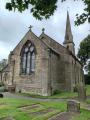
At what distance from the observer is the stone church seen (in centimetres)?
3500

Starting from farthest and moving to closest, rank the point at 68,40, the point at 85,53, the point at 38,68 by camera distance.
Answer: the point at 85,53
the point at 68,40
the point at 38,68

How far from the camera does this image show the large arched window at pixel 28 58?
36.8 metres

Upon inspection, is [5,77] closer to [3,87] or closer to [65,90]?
[3,87]

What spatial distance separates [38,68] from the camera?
35688mm

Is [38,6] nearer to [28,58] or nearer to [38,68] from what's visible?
[38,68]

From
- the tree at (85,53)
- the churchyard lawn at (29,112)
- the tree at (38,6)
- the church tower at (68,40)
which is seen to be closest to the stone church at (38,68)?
the church tower at (68,40)

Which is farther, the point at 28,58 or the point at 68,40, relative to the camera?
the point at 68,40

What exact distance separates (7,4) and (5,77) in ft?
113

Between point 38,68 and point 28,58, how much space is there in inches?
110

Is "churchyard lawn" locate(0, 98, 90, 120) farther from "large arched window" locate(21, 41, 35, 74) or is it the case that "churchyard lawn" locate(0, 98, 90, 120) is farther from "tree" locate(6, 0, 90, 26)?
"large arched window" locate(21, 41, 35, 74)

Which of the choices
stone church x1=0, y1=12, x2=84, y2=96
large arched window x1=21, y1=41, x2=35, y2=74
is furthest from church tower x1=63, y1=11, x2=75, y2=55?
large arched window x1=21, y1=41, x2=35, y2=74

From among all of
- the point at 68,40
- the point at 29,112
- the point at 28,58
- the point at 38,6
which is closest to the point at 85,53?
the point at 68,40

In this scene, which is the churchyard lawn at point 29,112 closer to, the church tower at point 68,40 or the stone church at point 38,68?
the stone church at point 38,68

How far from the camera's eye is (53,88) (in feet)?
117
